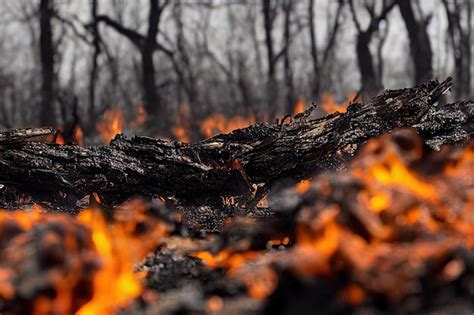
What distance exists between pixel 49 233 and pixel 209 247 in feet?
2.75

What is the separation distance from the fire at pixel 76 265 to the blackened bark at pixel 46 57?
13132 mm

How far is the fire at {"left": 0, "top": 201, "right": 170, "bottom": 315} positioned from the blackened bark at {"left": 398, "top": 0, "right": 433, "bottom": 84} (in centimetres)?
1400

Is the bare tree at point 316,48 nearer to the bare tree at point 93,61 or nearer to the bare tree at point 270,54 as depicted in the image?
the bare tree at point 270,54

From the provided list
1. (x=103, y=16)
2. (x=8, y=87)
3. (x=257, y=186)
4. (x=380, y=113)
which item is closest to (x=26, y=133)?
(x=257, y=186)

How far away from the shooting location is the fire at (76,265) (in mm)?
1653

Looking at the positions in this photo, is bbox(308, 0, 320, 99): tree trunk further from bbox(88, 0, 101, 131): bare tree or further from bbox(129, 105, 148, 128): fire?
bbox(88, 0, 101, 131): bare tree

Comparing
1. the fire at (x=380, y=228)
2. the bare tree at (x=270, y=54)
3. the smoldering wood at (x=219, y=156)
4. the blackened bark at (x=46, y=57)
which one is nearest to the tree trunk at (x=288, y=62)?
the bare tree at (x=270, y=54)

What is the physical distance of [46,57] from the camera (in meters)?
14.5

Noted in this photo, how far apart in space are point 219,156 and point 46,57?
12623 mm

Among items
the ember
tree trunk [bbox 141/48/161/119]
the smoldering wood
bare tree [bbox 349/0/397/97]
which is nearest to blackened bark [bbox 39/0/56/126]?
tree trunk [bbox 141/48/161/119]

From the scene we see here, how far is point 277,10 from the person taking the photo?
60.2 ft

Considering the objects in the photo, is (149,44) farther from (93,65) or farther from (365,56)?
(365,56)

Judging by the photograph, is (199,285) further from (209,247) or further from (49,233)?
(49,233)

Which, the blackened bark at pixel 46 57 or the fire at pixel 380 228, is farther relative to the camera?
the blackened bark at pixel 46 57
